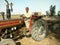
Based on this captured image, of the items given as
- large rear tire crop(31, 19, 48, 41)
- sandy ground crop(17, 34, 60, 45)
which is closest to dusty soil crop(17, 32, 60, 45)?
sandy ground crop(17, 34, 60, 45)

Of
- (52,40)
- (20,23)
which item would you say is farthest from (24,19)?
(52,40)

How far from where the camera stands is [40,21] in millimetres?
7168

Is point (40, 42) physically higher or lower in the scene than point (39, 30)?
lower

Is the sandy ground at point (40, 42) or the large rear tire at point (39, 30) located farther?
the sandy ground at point (40, 42)

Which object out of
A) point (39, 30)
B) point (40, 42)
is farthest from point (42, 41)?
point (39, 30)

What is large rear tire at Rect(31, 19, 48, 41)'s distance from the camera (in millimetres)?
7156

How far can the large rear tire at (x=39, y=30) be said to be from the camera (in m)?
7.16

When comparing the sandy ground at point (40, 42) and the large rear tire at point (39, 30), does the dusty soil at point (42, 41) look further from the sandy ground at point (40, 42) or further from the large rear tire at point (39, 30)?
the large rear tire at point (39, 30)

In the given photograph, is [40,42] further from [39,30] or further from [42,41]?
[39,30]

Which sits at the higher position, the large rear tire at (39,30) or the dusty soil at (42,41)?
the large rear tire at (39,30)

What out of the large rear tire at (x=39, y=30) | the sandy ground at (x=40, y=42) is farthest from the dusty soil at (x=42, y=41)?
the large rear tire at (x=39, y=30)

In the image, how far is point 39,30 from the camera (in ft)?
23.7

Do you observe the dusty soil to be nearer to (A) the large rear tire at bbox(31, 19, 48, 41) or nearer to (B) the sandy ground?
(B) the sandy ground

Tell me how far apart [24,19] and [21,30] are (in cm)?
58
